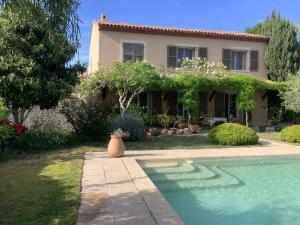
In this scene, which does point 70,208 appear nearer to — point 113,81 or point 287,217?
point 287,217

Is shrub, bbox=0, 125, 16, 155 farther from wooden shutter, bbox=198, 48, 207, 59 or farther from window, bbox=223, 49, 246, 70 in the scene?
window, bbox=223, 49, 246, 70

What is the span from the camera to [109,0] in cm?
569

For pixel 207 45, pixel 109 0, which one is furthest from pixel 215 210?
pixel 207 45

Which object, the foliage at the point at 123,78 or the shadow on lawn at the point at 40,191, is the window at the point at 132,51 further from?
the shadow on lawn at the point at 40,191

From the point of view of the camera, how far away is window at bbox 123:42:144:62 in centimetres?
2194

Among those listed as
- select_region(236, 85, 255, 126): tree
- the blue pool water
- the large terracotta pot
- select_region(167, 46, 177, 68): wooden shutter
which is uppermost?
select_region(167, 46, 177, 68): wooden shutter

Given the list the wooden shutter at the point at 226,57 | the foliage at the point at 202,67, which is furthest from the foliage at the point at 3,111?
the wooden shutter at the point at 226,57

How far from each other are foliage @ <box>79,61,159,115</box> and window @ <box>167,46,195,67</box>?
3688 mm

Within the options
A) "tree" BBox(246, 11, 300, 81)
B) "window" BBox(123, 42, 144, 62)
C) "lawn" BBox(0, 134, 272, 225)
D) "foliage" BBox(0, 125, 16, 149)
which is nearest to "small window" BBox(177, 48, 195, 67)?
"window" BBox(123, 42, 144, 62)

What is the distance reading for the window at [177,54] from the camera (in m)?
22.7

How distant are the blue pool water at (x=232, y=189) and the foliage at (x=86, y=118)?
202 inches

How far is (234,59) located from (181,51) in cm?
375

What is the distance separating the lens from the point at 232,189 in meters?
8.99

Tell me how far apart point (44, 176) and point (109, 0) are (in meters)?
4.77
